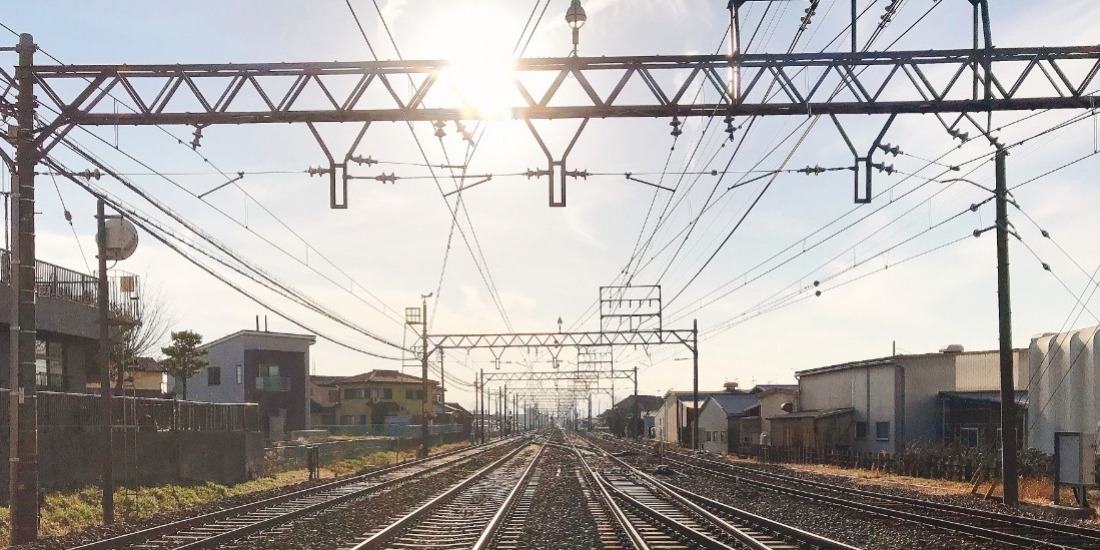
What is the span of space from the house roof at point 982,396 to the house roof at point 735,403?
25389 millimetres

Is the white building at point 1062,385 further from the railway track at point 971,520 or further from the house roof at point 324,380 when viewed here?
the house roof at point 324,380

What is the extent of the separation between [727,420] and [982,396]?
89.9 feet

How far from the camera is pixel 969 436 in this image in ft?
131

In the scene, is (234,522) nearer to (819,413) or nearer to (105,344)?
(105,344)

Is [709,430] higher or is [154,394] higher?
[154,394]

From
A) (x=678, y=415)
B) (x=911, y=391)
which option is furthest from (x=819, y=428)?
(x=678, y=415)

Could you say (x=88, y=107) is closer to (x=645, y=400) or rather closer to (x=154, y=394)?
(x=154, y=394)

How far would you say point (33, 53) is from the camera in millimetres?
16062

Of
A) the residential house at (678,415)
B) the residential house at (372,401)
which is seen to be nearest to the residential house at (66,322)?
the residential house at (678,415)

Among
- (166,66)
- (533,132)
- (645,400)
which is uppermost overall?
(166,66)

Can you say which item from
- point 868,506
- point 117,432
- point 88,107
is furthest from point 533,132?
point 117,432

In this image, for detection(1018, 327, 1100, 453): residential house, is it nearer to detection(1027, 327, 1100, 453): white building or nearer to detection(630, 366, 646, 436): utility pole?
detection(1027, 327, 1100, 453): white building

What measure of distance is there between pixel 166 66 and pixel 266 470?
25547 mm

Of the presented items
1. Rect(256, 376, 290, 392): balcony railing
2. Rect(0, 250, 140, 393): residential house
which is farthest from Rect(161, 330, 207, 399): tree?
Rect(0, 250, 140, 393): residential house
